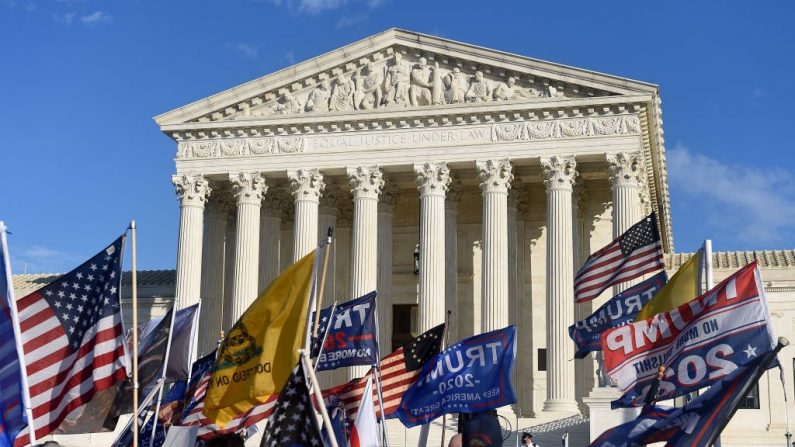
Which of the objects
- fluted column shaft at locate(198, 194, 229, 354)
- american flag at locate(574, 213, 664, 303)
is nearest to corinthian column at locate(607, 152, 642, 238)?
fluted column shaft at locate(198, 194, 229, 354)

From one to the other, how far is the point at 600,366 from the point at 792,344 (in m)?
9.95

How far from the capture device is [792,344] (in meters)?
39.8

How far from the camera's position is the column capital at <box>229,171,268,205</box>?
43.7 meters

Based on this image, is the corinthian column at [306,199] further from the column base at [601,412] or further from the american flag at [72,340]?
the american flag at [72,340]

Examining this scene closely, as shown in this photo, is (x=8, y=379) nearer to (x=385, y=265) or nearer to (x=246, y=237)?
(x=246, y=237)

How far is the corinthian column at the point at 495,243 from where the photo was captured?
39.9 meters

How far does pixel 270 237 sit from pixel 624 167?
1570 centimetres

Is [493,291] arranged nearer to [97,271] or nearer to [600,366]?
[600,366]

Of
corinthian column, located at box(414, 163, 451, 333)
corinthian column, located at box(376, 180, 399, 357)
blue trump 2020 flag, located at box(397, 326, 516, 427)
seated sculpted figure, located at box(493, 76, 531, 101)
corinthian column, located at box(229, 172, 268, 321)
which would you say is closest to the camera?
blue trump 2020 flag, located at box(397, 326, 516, 427)

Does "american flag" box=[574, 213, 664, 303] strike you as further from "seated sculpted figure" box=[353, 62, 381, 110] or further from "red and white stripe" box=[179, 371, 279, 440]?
"seated sculpted figure" box=[353, 62, 381, 110]

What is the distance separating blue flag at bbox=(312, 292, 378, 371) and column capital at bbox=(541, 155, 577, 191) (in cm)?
2189

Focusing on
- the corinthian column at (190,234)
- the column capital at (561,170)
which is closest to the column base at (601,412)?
the column capital at (561,170)

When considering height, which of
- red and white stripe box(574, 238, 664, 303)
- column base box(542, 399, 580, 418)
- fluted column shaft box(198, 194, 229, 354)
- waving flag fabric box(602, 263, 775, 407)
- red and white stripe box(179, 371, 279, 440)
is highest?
fluted column shaft box(198, 194, 229, 354)

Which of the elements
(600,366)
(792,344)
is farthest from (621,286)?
(792,344)
